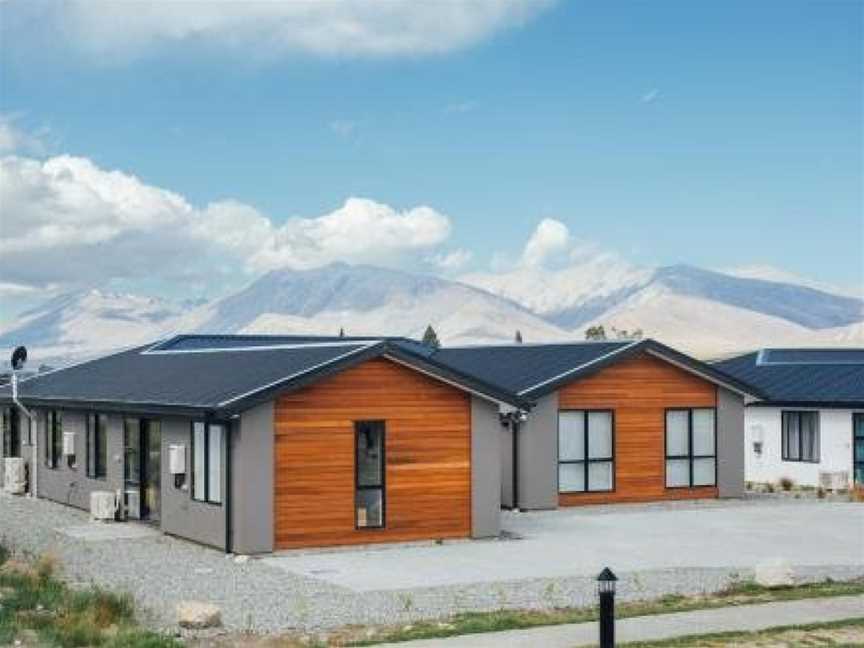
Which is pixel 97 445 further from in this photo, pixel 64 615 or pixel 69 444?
pixel 64 615

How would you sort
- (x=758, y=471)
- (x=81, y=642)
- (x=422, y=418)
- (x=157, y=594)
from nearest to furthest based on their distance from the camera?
(x=81, y=642)
(x=157, y=594)
(x=422, y=418)
(x=758, y=471)

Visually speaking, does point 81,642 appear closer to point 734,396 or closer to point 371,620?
point 371,620

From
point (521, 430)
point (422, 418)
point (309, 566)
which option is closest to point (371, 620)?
point (309, 566)

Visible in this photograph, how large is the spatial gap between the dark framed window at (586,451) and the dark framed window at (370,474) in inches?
288

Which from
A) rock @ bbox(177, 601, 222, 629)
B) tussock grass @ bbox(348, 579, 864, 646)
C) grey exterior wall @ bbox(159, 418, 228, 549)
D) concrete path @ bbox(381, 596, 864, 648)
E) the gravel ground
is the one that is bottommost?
the gravel ground

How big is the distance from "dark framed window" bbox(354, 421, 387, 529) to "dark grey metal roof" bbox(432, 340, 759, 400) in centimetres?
631

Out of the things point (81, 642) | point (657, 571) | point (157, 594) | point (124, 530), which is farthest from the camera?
point (124, 530)

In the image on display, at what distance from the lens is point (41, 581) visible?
62.3 feet

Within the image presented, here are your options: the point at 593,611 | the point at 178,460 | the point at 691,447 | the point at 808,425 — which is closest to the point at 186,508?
the point at 178,460

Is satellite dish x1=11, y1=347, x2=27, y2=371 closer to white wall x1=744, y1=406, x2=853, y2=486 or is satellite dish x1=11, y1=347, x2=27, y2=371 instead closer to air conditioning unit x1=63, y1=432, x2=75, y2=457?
air conditioning unit x1=63, y1=432, x2=75, y2=457

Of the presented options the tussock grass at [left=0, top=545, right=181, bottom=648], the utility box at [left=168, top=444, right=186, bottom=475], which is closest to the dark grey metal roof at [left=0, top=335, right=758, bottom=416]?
the utility box at [left=168, top=444, right=186, bottom=475]

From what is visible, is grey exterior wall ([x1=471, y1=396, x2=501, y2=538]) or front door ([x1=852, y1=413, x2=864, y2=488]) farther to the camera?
front door ([x1=852, y1=413, x2=864, y2=488])

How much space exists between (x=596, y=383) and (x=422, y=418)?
7.38 meters

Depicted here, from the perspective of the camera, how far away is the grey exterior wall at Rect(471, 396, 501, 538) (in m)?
24.7
